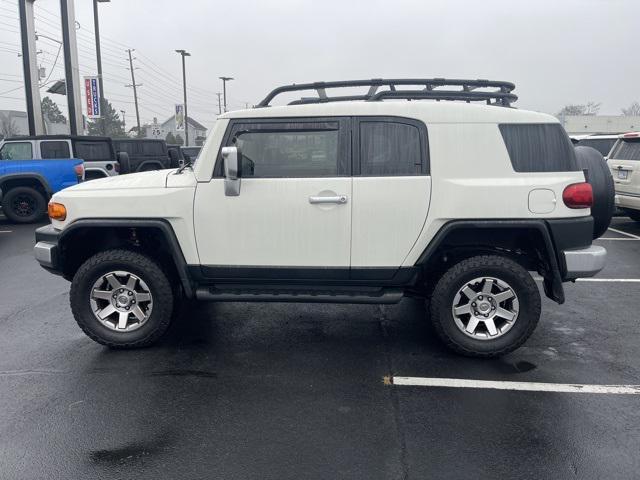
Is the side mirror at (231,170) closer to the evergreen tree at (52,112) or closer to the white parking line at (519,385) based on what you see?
the white parking line at (519,385)

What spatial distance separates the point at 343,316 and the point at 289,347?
93 centimetres

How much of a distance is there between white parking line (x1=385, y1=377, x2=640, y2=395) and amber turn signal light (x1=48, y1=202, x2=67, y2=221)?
2.92 meters

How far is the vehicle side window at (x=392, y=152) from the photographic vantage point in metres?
4.07

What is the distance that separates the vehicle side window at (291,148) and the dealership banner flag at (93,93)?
20847 millimetres

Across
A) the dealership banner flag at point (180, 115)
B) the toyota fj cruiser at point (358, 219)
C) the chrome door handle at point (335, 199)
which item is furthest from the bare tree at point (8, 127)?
the chrome door handle at point (335, 199)

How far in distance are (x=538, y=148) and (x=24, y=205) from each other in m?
11.3

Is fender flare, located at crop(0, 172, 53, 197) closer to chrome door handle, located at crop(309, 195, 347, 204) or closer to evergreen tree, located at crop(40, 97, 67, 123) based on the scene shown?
chrome door handle, located at crop(309, 195, 347, 204)

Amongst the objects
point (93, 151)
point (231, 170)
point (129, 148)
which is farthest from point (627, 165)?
point (129, 148)

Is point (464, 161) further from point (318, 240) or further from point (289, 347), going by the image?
point (289, 347)

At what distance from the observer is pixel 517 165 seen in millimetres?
4004

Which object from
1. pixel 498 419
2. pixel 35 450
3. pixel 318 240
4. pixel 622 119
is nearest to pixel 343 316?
pixel 318 240

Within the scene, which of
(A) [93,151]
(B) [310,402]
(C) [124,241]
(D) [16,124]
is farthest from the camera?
(D) [16,124]

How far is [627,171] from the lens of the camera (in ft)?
31.7

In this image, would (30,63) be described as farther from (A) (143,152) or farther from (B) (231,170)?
(B) (231,170)
